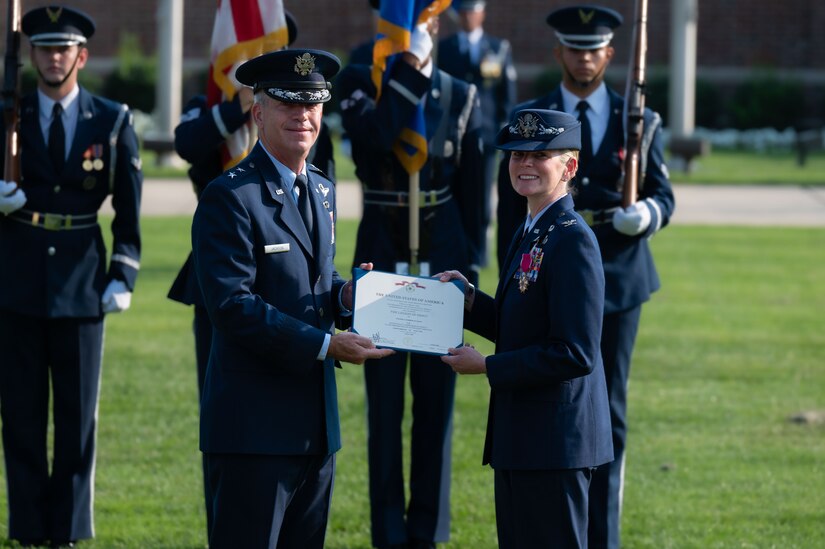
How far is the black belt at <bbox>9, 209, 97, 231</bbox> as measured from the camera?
6738 mm

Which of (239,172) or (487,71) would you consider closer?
(239,172)

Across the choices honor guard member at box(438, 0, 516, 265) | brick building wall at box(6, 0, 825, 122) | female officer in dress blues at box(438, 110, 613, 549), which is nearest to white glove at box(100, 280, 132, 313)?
female officer in dress blues at box(438, 110, 613, 549)

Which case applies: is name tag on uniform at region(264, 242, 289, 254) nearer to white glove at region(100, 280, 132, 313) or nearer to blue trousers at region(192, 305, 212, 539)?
blue trousers at region(192, 305, 212, 539)

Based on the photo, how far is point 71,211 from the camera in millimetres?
6793

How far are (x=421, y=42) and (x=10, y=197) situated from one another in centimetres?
197

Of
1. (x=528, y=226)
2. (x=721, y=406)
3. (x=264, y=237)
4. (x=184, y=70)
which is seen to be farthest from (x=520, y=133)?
(x=184, y=70)

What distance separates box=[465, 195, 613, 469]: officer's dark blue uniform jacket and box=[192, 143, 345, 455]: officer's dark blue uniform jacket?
598 millimetres

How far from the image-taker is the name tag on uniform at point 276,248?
4.77 metres

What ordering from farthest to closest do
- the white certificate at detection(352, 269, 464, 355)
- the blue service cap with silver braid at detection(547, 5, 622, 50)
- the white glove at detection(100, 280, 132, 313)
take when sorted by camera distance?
the white glove at detection(100, 280, 132, 313) → the blue service cap with silver braid at detection(547, 5, 622, 50) → the white certificate at detection(352, 269, 464, 355)

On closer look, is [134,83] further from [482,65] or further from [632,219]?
[632,219]

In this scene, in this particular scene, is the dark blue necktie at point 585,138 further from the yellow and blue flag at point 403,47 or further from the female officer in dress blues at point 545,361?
the female officer in dress blues at point 545,361

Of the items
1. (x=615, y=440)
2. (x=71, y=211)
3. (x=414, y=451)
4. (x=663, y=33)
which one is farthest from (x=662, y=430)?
(x=663, y=33)

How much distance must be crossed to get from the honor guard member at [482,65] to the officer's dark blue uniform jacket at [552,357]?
31.0 ft

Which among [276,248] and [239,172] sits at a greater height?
[239,172]
